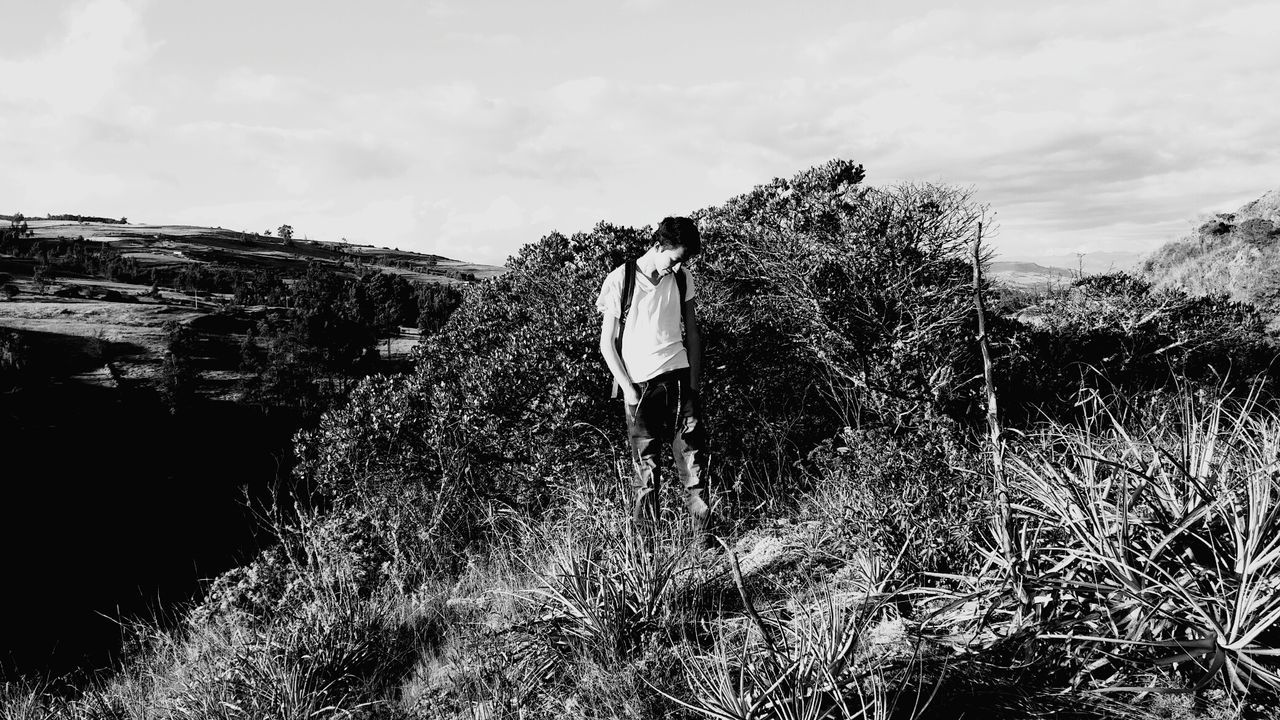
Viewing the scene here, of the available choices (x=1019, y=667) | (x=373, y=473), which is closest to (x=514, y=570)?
(x=1019, y=667)

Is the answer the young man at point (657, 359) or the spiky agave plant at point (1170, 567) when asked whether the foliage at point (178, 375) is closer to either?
the young man at point (657, 359)

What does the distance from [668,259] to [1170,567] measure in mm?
2626

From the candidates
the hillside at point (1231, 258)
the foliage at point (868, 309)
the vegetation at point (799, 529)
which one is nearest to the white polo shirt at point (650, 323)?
the vegetation at point (799, 529)

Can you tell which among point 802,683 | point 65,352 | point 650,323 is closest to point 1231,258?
point 650,323

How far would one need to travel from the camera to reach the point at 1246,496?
9.22ft

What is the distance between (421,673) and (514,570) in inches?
42.5

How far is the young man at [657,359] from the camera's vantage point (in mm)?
4172

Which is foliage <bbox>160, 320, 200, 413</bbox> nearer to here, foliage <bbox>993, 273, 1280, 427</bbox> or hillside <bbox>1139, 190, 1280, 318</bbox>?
foliage <bbox>993, 273, 1280, 427</bbox>

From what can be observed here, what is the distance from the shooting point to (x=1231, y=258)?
47.9 ft

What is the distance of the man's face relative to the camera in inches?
164

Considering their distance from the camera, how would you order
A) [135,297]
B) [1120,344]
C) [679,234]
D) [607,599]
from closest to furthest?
1. [607,599]
2. [679,234]
3. [1120,344]
4. [135,297]

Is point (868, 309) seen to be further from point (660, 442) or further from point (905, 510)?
point (905, 510)

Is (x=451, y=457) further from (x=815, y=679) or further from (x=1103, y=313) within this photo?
(x=1103, y=313)

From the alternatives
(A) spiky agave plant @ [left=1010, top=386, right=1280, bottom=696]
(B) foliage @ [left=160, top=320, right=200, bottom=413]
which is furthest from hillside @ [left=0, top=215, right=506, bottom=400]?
(A) spiky agave plant @ [left=1010, top=386, right=1280, bottom=696]
